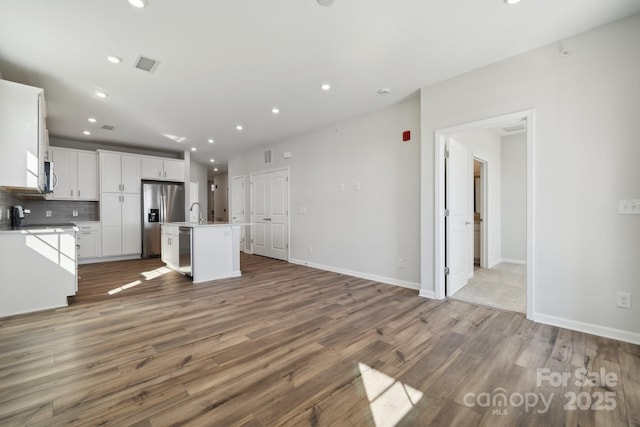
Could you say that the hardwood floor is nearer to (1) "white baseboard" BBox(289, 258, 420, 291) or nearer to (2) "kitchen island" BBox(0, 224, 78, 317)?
(2) "kitchen island" BBox(0, 224, 78, 317)

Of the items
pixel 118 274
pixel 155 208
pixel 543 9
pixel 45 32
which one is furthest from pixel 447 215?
pixel 155 208

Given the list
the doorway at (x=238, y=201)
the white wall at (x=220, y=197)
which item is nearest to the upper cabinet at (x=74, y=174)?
the doorway at (x=238, y=201)

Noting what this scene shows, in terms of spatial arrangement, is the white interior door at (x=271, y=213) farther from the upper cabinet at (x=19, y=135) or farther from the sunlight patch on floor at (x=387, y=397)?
the sunlight patch on floor at (x=387, y=397)

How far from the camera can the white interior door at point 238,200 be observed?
756cm

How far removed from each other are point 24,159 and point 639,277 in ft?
19.8

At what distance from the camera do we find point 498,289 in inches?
154

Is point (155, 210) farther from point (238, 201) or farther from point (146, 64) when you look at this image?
point (146, 64)

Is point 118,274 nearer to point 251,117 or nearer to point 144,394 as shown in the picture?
point 251,117

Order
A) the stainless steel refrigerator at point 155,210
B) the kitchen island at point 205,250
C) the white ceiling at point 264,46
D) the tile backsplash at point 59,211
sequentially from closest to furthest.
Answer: the white ceiling at point 264,46 → the kitchen island at point 205,250 → the tile backsplash at point 59,211 → the stainless steel refrigerator at point 155,210

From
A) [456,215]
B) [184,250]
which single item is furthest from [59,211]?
[456,215]

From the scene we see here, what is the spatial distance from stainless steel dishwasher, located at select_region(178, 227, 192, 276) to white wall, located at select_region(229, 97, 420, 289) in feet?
7.18

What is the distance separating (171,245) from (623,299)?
6073 millimetres

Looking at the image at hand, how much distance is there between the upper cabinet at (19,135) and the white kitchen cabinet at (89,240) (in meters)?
3.43

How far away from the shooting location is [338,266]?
5062 mm
